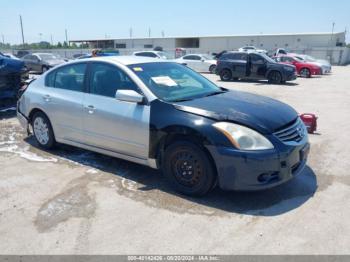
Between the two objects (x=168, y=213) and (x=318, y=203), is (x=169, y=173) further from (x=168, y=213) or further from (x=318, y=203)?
(x=318, y=203)

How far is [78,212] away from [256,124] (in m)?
2.17

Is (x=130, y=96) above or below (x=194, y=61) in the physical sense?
above

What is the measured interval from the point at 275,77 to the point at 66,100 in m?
14.4

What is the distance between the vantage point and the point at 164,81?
4465 millimetres

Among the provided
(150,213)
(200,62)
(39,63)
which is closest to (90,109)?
(150,213)

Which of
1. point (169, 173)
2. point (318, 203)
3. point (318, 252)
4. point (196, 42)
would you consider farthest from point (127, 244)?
point (196, 42)

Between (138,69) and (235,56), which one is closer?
(138,69)

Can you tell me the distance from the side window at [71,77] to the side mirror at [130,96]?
1.01 metres

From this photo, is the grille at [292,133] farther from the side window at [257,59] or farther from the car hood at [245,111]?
the side window at [257,59]

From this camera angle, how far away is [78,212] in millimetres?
3662

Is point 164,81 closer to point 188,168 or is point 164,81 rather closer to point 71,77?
point 188,168

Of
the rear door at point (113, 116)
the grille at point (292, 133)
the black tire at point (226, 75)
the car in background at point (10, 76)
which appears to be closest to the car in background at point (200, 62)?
the black tire at point (226, 75)

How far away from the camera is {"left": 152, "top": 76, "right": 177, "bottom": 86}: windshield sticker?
14.4 feet

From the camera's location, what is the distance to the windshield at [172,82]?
169 inches
